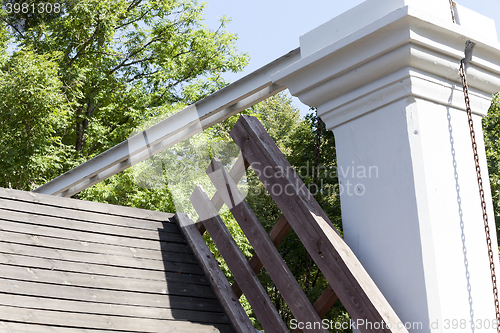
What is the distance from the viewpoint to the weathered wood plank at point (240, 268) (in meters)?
2.03

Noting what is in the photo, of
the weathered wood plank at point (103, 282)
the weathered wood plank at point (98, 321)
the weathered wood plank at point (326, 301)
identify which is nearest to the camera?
the weathered wood plank at point (326, 301)

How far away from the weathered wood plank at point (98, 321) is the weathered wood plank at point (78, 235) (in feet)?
1.77

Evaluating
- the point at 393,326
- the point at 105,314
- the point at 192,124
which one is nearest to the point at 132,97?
the point at 192,124

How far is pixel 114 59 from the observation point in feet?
40.5

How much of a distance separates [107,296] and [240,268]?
24.5 inches

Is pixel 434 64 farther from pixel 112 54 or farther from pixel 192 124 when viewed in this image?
pixel 112 54

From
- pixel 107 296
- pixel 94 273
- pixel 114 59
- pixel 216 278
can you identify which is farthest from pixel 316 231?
pixel 114 59

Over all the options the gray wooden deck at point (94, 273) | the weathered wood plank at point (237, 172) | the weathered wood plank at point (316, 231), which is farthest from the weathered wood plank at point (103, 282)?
the weathered wood plank at point (316, 231)

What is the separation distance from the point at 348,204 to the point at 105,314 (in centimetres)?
114

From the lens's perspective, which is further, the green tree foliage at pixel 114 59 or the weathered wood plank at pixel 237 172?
the green tree foliage at pixel 114 59

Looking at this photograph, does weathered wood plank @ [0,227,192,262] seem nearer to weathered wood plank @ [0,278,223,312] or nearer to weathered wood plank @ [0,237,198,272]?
weathered wood plank @ [0,237,198,272]

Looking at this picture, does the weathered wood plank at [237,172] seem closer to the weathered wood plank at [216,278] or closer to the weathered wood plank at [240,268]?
the weathered wood plank at [240,268]

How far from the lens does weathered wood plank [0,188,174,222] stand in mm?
2527

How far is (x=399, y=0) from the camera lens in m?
1.66
